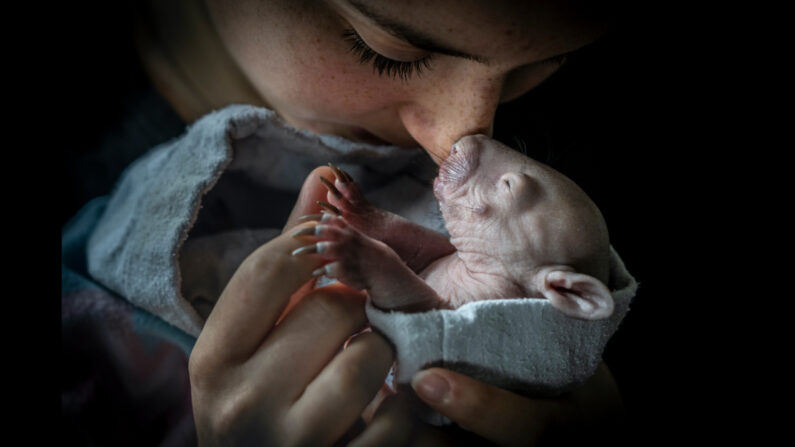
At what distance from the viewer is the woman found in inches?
18.4

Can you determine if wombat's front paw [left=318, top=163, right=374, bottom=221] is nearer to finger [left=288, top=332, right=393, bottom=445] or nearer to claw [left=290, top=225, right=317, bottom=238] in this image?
claw [left=290, top=225, right=317, bottom=238]

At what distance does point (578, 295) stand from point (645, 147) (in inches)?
7.9

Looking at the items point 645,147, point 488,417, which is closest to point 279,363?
point 488,417

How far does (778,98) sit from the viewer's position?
0.62 m

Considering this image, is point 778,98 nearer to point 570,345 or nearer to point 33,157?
point 570,345

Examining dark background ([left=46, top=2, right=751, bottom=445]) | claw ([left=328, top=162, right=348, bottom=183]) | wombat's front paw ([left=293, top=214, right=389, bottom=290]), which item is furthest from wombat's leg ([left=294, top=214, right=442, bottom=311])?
dark background ([left=46, top=2, right=751, bottom=445])

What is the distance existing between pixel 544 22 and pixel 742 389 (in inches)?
23.8

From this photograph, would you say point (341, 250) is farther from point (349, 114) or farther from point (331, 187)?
point (349, 114)

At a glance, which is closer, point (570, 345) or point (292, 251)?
point (292, 251)

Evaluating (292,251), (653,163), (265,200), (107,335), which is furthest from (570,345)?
(107,335)

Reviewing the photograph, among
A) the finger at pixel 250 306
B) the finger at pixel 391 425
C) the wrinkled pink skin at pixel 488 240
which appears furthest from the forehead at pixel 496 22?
the finger at pixel 391 425

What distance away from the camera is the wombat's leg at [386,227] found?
68cm

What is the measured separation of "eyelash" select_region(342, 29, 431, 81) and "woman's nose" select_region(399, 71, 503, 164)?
0.03 m

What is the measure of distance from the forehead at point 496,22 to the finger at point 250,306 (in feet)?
0.83
